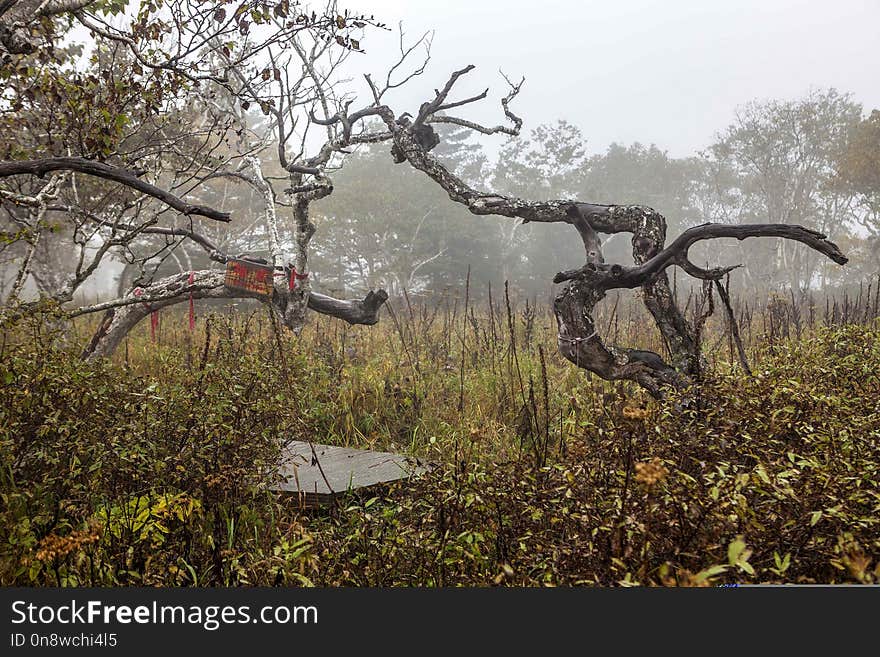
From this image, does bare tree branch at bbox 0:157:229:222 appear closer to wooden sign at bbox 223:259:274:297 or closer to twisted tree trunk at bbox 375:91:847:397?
twisted tree trunk at bbox 375:91:847:397

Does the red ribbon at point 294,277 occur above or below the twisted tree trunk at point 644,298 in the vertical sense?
above

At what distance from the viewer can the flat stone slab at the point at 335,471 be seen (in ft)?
13.2

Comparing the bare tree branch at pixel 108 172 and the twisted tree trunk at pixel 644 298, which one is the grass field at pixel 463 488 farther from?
the bare tree branch at pixel 108 172

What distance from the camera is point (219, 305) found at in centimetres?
1450

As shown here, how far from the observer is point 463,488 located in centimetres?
307

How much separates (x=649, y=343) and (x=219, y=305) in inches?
405

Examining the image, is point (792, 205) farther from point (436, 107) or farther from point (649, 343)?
point (436, 107)

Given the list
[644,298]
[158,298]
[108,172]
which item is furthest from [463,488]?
[158,298]

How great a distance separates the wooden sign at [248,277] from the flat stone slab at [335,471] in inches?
111

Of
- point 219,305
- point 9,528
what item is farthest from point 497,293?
point 9,528

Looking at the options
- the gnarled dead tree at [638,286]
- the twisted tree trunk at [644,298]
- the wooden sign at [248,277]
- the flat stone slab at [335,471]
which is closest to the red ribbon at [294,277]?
the wooden sign at [248,277]

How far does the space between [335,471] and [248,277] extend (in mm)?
3812

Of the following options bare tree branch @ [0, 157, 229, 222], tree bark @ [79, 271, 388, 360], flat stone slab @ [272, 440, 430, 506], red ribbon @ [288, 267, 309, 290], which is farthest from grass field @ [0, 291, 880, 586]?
tree bark @ [79, 271, 388, 360]

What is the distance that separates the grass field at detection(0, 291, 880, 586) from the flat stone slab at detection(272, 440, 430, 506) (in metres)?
0.14
